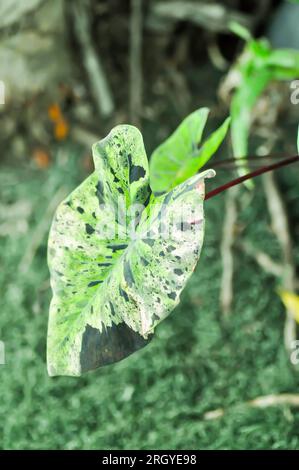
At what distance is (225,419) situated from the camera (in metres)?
1.36

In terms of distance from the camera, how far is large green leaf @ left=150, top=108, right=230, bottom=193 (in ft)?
3.75

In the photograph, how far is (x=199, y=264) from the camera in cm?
171

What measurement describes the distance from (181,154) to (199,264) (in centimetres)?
55

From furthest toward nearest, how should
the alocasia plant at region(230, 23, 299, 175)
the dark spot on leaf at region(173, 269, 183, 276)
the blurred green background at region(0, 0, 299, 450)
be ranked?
1. the alocasia plant at region(230, 23, 299, 175)
2. the blurred green background at region(0, 0, 299, 450)
3. the dark spot on leaf at region(173, 269, 183, 276)

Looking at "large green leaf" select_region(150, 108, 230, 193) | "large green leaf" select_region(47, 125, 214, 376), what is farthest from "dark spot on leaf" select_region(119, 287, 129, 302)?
"large green leaf" select_region(150, 108, 230, 193)

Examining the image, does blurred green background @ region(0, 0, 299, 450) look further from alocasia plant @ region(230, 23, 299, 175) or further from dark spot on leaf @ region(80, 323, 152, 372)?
dark spot on leaf @ region(80, 323, 152, 372)

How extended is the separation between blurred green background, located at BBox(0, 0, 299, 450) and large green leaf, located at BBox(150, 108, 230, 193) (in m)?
0.46

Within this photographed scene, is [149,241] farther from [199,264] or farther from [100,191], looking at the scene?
[199,264]

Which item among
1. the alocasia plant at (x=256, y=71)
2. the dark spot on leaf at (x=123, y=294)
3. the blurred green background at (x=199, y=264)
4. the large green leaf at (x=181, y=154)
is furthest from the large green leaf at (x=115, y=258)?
the alocasia plant at (x=256, y=71)

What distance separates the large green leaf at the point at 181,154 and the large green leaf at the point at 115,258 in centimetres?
20

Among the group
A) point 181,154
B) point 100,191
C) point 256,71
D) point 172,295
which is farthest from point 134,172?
point 256,71

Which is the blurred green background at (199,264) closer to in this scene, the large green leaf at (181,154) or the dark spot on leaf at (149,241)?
the large green leaf at (181,154)
